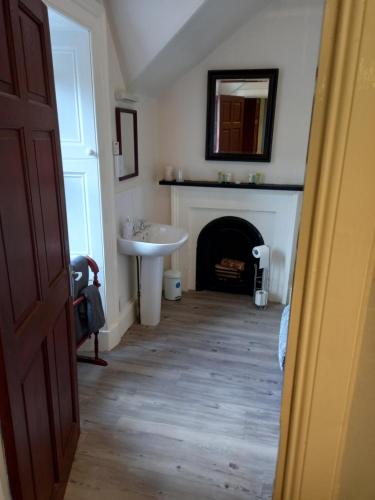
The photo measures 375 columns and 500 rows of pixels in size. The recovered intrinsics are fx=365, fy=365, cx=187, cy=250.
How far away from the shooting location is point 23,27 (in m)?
1.20

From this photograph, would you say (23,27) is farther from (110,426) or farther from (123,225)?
(110,426)

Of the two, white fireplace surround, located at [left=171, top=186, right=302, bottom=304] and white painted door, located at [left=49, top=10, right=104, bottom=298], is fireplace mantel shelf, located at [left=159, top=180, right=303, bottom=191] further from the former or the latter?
white painted door, located at [left=49, top=10, right=104, bottom=298]

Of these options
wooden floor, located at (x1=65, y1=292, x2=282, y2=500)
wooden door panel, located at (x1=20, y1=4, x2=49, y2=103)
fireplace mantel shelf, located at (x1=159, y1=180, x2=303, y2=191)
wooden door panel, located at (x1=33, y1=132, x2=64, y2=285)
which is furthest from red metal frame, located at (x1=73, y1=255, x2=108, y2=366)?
fireplace mantel shelf, located at (x1=159, y1=180, x2=303, y2=191)

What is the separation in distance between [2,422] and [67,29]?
2.13m

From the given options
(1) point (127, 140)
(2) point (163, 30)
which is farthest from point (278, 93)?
(1) point (127, 140)

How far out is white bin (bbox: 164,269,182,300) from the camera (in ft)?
11.9

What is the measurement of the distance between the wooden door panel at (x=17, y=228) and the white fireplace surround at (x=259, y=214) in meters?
2.47

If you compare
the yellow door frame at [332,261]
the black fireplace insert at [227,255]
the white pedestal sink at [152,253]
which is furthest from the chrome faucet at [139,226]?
the yellow door frame at [332,261]

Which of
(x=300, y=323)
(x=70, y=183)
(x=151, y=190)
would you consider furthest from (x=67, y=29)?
(x=300, y=323)

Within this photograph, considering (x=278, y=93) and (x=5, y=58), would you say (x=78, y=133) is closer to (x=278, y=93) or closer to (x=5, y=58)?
(x=5, y=58)

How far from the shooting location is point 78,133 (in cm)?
236

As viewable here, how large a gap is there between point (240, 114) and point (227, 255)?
1417mm

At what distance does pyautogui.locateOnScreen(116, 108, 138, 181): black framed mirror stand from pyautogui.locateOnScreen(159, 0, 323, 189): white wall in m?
0.68

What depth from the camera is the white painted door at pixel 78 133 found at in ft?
7.22
